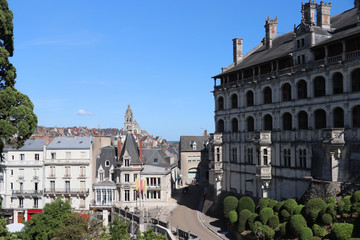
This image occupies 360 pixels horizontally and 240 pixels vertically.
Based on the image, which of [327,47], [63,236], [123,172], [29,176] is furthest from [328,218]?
[29,176]

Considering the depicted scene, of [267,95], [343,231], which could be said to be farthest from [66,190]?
[343,231]

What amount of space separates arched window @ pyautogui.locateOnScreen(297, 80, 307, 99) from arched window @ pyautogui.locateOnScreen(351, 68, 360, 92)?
6260mm

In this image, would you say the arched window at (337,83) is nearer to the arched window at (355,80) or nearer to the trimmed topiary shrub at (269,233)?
the arched window at (355,80)

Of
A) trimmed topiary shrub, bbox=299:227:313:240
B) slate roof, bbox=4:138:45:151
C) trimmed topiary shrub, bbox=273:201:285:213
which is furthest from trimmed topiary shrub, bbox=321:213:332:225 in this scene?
slate roof, bbox=4:138:45:151

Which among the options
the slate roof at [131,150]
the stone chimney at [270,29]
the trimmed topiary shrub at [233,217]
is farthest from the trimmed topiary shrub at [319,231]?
the slate roof at [131,150]

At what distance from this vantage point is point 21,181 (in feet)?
211

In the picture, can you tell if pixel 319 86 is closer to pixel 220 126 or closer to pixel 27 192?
pixel 220 126

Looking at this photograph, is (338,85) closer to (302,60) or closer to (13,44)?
(302,60)

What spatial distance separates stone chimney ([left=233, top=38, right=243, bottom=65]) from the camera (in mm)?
61209

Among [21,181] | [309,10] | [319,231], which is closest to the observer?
[319,231]

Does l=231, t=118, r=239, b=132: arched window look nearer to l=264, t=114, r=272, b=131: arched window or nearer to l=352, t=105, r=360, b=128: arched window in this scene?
l=264, t=114, r=272, b=131: arched window

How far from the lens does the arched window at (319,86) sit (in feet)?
141

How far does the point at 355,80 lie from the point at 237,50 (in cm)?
2454

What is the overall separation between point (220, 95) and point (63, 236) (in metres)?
28.9
